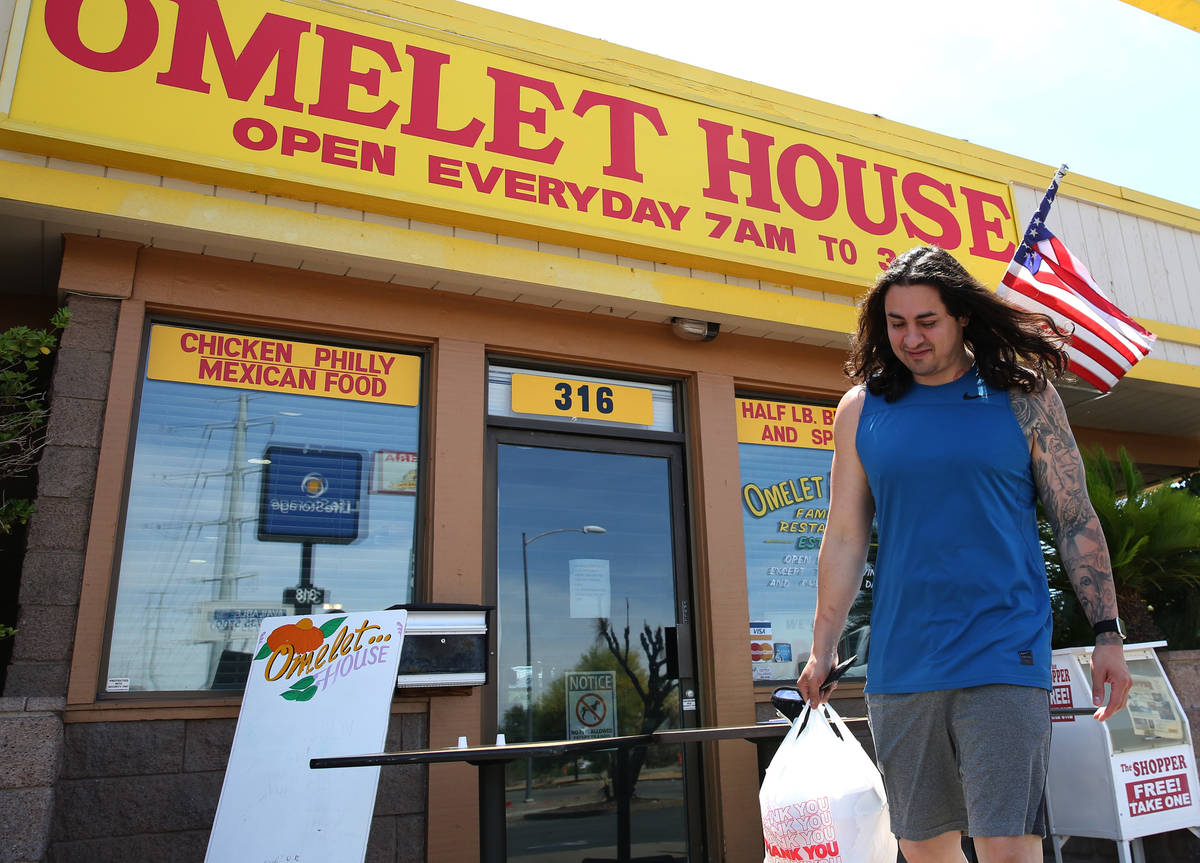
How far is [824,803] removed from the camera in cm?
249

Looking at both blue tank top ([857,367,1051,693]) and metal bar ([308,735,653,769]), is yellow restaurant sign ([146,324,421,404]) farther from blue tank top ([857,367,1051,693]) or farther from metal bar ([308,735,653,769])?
blue tank top ([857,367,1051,693])

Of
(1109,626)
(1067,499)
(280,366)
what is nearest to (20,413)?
(280,366)

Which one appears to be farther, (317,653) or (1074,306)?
(1074,306)

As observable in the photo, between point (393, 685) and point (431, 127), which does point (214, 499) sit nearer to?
point (393, 685)

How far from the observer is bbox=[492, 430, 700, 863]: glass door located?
514 centimetres

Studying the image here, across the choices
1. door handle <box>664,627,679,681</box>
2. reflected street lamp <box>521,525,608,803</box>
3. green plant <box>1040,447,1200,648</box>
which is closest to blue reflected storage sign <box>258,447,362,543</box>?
reflected street lamp <box>521,525,608,803</box>

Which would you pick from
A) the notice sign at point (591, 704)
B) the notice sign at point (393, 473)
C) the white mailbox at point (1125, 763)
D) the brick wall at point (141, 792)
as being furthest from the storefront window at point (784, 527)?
the brick wall at point (141, 792)

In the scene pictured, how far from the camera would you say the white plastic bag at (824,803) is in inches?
97.1

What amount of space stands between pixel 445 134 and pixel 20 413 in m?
2.60

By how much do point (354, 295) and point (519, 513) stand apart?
1544 mm

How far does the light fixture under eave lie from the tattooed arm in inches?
142

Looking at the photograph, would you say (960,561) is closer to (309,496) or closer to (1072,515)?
(1072,515)

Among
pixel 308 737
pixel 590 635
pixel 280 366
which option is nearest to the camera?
pixel 308 737

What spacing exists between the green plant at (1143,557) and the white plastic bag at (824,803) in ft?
14.3
